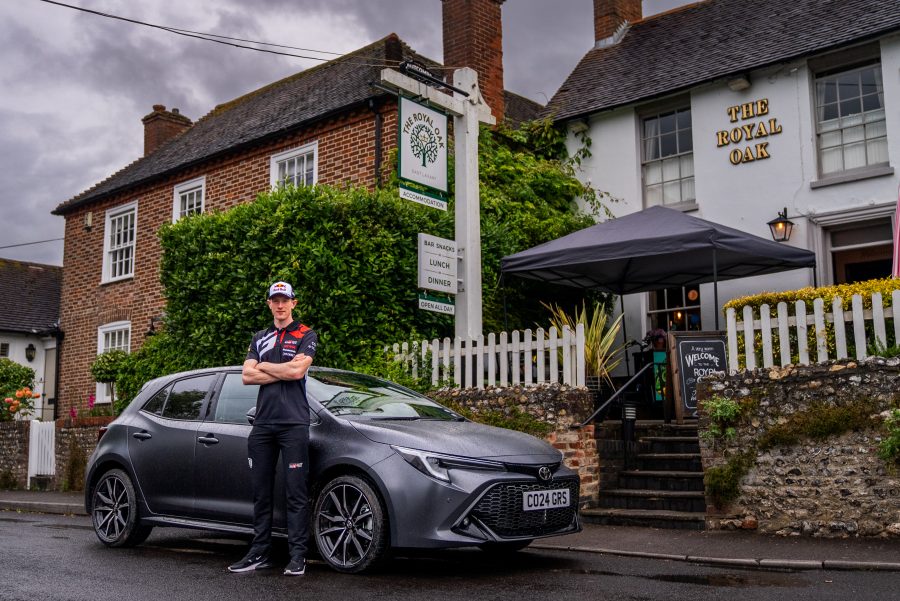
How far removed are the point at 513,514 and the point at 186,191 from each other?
15.3m

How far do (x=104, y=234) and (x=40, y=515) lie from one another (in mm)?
11042

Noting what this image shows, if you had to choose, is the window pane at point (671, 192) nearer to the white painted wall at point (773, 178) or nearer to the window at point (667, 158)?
the window at point (667, 158)

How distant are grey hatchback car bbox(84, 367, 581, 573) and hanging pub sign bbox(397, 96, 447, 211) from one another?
12.5 ft

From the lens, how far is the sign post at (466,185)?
11.1 m

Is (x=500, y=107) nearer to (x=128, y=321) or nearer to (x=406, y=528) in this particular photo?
(x=128, y=321)

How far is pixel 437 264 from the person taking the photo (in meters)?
10.8

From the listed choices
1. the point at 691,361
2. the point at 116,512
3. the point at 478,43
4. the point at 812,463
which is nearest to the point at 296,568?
the point at 116,512

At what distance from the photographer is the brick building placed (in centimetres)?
1565

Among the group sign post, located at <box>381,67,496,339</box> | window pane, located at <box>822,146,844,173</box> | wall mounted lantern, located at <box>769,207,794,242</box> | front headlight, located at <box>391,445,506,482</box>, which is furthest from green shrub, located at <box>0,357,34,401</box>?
Result: window pane, located at <box>822,146,844,173</box>

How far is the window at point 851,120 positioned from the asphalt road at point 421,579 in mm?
8536

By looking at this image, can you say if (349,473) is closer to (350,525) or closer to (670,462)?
(350,525)

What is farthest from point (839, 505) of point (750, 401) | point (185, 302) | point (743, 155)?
point (185, 302)

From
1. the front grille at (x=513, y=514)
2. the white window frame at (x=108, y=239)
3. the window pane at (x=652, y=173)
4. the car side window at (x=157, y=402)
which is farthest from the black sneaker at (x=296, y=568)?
the white window frame at (x=108, y=239)

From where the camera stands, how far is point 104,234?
2128cm
